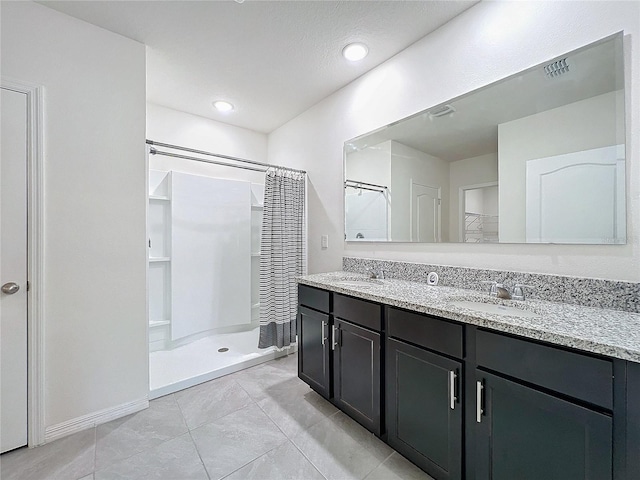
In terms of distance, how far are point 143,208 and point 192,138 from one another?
4.81ft

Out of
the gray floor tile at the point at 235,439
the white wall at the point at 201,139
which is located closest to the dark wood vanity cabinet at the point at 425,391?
the gray floor tile at the point at 235,439

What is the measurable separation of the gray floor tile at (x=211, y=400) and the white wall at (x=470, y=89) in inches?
50.7

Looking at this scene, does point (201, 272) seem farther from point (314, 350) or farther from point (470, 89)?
point (470, 89)

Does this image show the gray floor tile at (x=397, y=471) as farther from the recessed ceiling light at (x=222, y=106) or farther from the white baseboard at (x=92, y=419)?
the recessed ceiling light at (x=222, y=106)

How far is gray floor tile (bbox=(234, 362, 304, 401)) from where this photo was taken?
6.99 ft

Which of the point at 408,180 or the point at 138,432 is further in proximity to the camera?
the point at 408,180

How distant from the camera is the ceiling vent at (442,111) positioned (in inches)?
69.7

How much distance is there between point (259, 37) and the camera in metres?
1.92

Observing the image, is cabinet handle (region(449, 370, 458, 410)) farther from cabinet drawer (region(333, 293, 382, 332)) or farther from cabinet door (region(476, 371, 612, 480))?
cabinet drawer (region(333, 293, 382, 332))

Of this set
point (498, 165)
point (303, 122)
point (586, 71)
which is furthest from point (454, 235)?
point (303, 122)

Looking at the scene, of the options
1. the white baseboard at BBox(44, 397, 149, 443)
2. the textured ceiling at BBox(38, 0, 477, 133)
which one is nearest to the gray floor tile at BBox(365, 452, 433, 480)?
the white baseboard at BBox(44, 397, 149, 443)

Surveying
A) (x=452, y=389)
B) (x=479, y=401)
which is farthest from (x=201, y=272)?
(x=479, y=401)

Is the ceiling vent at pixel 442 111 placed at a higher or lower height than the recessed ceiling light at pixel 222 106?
lower

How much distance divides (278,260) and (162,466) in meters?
1.63
